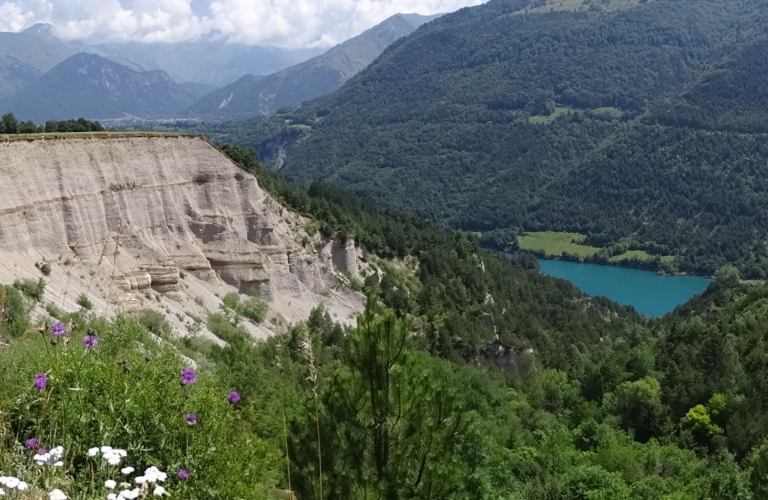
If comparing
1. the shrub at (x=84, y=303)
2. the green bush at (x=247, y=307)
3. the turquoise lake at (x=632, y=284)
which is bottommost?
the turquoise lake at (x=632, y=284)

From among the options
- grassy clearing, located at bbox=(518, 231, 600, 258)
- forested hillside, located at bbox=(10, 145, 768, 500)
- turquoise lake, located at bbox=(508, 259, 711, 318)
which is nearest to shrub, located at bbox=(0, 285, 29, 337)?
forested hillside, located at bbox=(10, 145, 768, 500)

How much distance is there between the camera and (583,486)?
2259 centimetres

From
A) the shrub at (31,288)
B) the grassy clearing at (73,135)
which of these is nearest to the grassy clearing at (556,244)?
the grassy clearing at (73,135)

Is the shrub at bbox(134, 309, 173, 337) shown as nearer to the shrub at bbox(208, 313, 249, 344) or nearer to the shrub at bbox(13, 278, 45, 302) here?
the shrub at bbox(208, 313, 249, 344)

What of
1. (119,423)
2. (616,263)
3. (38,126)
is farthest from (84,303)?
(616,263)

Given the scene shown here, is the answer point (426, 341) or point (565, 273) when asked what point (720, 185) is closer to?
point (565, 273)

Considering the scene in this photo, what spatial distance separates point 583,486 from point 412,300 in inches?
1277

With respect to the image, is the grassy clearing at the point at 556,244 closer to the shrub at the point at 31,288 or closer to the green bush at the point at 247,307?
the green bush at the point at 247,307

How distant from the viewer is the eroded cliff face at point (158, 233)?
101 feet

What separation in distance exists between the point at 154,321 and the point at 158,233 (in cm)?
967

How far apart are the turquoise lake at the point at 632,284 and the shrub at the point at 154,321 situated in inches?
4038

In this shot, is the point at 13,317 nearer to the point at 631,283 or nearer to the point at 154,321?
the point at 154,321

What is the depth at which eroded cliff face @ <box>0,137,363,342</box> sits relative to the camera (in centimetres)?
3072

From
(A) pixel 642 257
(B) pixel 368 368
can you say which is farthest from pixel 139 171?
(A) pixel 642 257
